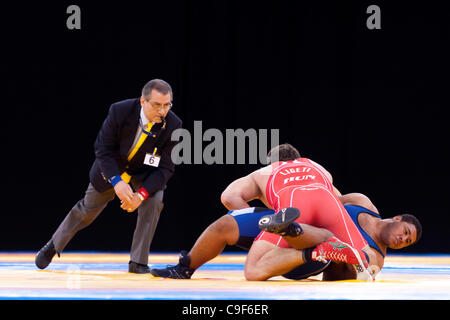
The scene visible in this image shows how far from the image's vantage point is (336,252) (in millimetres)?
2350

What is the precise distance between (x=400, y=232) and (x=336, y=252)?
1.35ft

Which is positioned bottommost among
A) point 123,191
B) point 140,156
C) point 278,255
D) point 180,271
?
point 180,271

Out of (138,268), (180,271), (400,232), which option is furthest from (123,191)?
(400,232)

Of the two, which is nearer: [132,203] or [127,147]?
[132,203]

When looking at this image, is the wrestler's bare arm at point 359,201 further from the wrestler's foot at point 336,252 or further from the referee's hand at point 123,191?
the referee's hand at point 123,191

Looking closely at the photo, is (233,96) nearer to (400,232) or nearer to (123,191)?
(123,191)

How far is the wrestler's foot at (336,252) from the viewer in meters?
2.35

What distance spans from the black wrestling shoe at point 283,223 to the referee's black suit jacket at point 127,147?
897mm

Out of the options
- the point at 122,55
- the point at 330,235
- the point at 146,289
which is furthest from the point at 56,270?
the point at 122,55

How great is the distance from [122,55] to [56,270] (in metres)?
2.22

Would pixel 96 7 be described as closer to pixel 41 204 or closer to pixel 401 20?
pixel 41 204

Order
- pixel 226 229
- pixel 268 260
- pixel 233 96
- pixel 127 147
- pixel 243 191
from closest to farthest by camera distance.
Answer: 1. pixel 268 260
2. pixel 226 229
3. pixel 243 191
4. pixel 127 147
5. pixel 233 96

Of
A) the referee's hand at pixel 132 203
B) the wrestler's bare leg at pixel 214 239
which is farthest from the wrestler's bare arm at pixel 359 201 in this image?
the referee's hand at pixel 132 203

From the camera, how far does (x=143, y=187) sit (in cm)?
299
